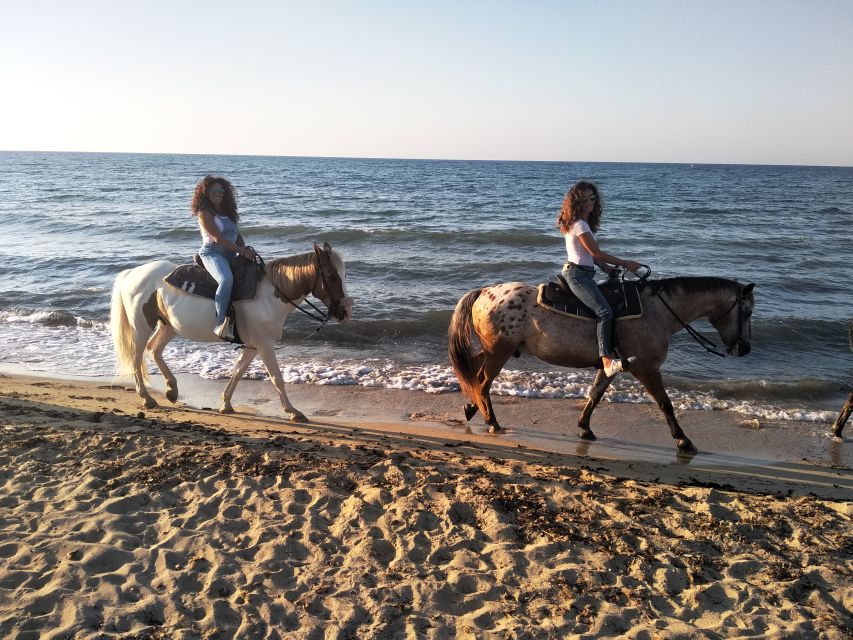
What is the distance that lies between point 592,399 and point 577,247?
1.93 m

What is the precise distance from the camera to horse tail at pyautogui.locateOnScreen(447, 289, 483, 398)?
6984mm

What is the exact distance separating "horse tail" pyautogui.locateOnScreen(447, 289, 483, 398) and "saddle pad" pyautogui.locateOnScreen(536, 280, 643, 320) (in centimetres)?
90

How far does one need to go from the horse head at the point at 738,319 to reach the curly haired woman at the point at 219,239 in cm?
547

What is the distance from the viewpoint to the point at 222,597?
3.49m

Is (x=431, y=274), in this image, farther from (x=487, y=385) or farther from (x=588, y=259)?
(x=588, y=259)

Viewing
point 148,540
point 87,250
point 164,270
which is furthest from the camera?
point 87,250

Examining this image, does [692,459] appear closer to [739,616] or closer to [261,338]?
[739,616]

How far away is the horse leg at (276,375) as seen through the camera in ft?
22.2

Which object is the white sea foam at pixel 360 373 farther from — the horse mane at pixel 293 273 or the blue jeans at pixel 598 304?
the horse mane at pixel 293 273

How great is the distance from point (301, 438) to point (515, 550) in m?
2.95

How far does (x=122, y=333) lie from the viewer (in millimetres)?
7461

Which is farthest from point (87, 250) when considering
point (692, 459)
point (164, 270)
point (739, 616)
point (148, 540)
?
point (739, 616)

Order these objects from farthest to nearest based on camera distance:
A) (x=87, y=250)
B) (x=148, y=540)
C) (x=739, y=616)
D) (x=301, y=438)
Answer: (x=87, y=250) < (x=301, y=438) < (x=148, y=540) < (x=739, y=616)

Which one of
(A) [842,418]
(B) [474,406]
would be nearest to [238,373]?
(B) [474,406]
